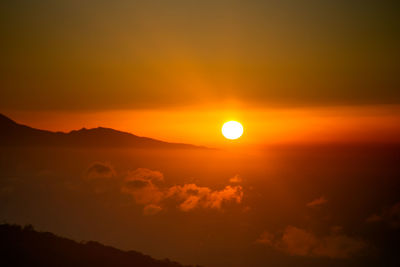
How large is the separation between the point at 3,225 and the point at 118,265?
23.3 m

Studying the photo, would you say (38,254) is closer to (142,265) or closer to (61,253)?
(61,253)

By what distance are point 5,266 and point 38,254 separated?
903 centimetres

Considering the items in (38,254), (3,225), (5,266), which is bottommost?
(5,266)

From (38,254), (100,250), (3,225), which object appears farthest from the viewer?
(100,250)

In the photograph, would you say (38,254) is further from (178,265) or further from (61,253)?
(178,265)

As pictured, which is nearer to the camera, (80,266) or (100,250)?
(80,266)

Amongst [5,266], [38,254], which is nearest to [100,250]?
[38,254]

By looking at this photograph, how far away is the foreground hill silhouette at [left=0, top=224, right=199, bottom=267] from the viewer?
66794 mm

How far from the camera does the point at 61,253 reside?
2918 inches

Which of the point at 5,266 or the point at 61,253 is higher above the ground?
the point at 61,253

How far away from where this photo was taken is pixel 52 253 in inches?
2859

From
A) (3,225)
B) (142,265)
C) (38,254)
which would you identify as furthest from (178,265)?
(3,225)

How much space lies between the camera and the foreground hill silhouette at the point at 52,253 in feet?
219

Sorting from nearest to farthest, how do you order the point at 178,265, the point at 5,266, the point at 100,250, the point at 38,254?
the point at 5,266 < the point at 38,254 < the point at 100,250 < the point at 178,265
